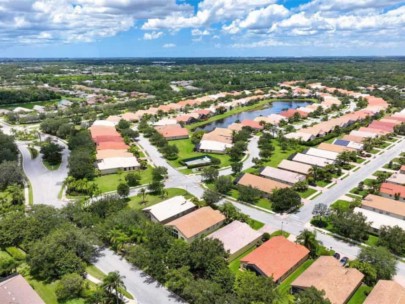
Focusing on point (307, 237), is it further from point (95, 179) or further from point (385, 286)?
point (95, 179)

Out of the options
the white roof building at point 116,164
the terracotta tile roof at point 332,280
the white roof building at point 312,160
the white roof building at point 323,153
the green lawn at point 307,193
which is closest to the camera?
the terracotta tile roof at point 332,280

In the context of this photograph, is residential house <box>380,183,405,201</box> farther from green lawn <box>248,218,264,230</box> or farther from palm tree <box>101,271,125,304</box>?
palm tree <box>101,271,125,304</box>

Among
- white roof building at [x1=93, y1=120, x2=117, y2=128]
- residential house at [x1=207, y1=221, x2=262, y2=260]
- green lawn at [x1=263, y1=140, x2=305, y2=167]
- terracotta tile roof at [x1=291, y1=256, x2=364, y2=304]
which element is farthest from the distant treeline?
terracotta tile roof at [x1=291, y1=256, x2=364, y2=304]

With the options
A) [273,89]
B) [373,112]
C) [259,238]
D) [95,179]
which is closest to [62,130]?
[95,179]

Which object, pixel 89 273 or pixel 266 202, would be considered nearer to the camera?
pixel 89 273

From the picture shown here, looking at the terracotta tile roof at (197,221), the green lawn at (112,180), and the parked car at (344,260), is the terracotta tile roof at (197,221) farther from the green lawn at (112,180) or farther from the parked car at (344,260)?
the green lawn at (112,180)

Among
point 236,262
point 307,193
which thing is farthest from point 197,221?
point 307,193

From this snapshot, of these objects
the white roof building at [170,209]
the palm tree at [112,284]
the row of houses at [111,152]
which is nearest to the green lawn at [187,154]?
the row of houses at [111,152]
